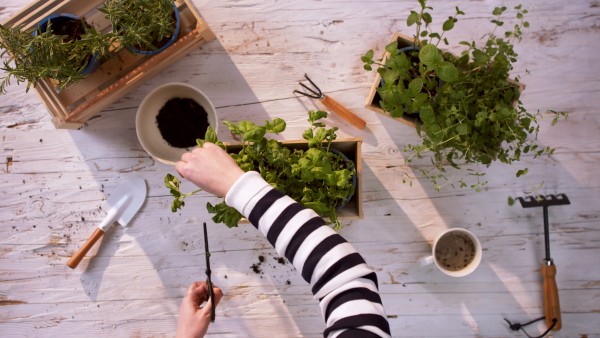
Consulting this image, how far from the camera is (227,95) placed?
1.15m

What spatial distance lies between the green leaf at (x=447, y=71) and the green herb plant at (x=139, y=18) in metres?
0.68

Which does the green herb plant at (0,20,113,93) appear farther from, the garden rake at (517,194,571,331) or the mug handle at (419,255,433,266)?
the garden rake at (517,194,571,331)

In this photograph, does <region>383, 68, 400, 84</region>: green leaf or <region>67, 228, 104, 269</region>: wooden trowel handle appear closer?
<region>383, 68, 400, 84</region>: green leaf

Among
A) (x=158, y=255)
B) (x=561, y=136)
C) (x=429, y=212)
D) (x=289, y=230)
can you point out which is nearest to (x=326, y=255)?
(x=289, y=230)

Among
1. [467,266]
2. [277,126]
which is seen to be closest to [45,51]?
[277,126]

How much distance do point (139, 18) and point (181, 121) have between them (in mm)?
308

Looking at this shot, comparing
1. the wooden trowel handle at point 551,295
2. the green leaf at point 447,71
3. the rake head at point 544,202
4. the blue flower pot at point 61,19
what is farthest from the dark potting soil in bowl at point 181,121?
the wooden trowel handle at point 551,295

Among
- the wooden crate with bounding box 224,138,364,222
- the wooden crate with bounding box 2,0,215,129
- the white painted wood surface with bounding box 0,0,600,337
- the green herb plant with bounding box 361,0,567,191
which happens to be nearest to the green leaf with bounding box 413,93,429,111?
the green herb plant with bounding box 361,0,567,191

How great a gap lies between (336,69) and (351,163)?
38 cm

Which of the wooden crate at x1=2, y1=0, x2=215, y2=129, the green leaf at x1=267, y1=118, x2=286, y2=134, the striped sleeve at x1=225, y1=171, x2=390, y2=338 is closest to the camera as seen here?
the striped sleeve at x1=225, y1=171, x2=390, y2=338

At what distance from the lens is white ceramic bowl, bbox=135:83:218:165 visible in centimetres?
105

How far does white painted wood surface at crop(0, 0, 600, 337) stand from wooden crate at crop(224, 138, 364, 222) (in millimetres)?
Result: 161

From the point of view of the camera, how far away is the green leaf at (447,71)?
800 mm

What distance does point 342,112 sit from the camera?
1114 millimetres
